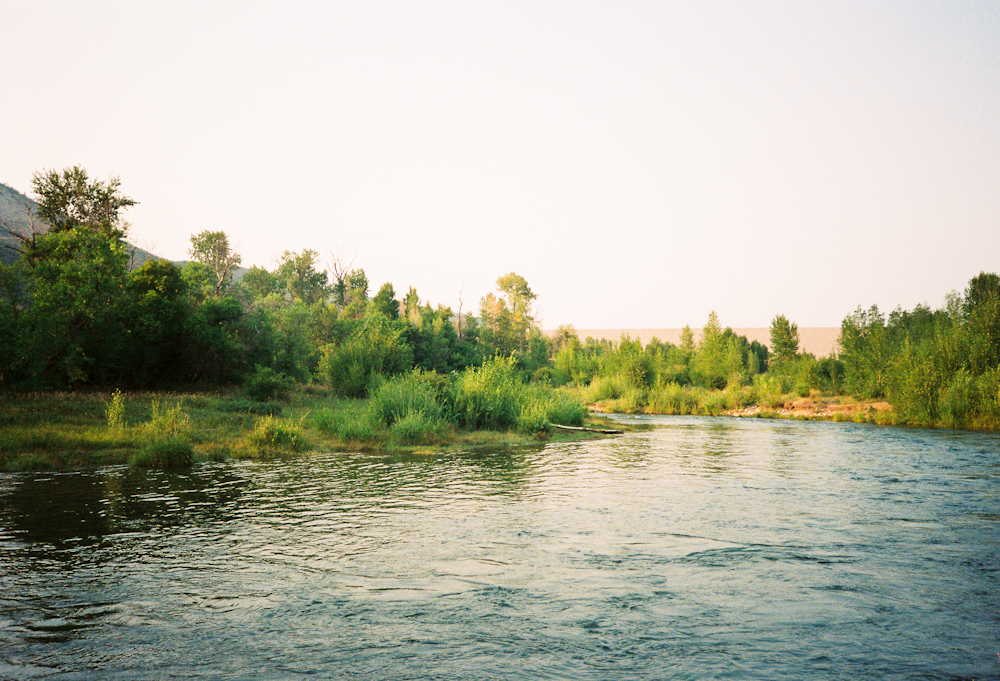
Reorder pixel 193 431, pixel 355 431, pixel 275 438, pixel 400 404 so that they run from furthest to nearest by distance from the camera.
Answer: pixel 400 404, pixel 355 431, pixel 193 431, pixel 275 438

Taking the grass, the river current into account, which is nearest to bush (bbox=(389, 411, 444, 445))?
the grass

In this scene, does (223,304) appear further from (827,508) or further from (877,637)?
(877,637)

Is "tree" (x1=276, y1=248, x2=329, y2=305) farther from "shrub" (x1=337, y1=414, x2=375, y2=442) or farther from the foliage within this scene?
"shrub" (x1=337, y1=414, x2=375, y2=442)

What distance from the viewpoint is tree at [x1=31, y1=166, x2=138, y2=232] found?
3759 cm

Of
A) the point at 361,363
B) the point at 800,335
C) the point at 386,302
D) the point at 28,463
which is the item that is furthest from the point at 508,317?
the point at 800,335

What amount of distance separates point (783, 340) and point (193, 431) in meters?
50.0

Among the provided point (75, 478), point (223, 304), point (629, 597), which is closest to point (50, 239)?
point (223, 304)

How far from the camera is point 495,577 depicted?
26.9 feet

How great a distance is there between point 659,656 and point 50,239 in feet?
106

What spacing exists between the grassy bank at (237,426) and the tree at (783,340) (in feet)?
110

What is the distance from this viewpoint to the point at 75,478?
1502cm

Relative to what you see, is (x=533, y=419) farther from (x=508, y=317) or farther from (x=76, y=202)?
(x=508, y=317)

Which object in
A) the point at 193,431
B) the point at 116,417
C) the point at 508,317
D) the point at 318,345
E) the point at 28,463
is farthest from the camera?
the point at 508,317

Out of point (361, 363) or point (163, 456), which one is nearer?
point (163, 456)
